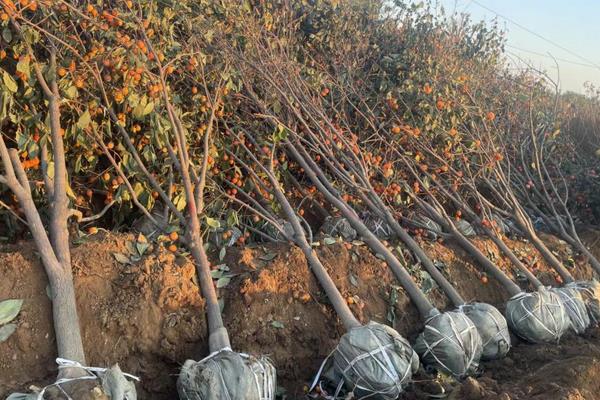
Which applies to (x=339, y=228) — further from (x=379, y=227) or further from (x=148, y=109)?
(x=148, y=109)

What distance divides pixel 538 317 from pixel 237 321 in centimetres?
220

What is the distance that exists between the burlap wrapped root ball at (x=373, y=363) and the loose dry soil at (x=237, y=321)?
170 millimetres

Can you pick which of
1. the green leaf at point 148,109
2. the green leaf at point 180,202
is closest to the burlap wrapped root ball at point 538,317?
the green leaf at point 180,202

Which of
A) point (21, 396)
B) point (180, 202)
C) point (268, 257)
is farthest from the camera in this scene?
point (180, 202)

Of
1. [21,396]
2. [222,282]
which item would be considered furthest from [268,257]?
[21,396]

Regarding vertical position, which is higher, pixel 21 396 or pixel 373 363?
pixel 373 363

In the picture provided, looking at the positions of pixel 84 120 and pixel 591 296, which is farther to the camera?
pixel 591 296

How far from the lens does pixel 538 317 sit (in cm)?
396

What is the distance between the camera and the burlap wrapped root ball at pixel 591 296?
4.50 metres

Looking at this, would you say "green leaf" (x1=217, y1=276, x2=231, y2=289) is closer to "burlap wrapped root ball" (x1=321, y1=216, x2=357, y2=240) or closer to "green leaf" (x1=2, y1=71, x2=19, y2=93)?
"burlap wrapped root ball" (x1=321, y1=216, x2=357, y2=240)

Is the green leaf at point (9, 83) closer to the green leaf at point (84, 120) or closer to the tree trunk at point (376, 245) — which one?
the green leaf at point (84, 120)

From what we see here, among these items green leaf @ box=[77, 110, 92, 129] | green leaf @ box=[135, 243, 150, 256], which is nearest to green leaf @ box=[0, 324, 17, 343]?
green leaf @ box=[135, 243, 150, 256]

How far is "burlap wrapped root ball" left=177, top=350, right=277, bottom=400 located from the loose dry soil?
0.35 m

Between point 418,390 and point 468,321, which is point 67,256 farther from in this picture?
point 468,321
